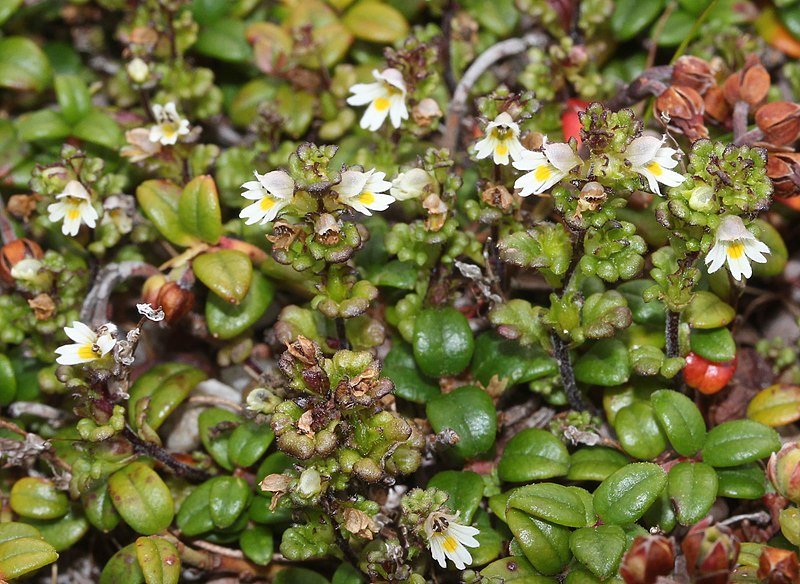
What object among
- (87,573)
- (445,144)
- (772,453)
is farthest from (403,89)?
(87,573)

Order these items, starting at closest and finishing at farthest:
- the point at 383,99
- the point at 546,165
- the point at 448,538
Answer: the point at 448,538 < the point at 546,165 < the point at 383,99

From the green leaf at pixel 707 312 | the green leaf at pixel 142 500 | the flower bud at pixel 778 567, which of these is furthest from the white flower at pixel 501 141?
the green leaf at pixel 142 500

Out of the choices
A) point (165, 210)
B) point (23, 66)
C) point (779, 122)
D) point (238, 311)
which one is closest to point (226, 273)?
point (238, 311)

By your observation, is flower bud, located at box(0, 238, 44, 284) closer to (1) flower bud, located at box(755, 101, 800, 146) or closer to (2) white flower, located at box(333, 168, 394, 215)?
(2) white flower, located at box(333, 168, 394, 215)

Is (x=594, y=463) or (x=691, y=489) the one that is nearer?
(x=691, y=489)

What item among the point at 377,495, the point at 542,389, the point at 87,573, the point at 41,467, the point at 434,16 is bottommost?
the point at 87,573

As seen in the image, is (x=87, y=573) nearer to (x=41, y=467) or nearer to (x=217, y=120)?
(x=41, y=467)

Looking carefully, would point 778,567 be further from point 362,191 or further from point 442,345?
point 362,191

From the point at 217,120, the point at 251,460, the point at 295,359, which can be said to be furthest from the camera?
the point at 217,120
